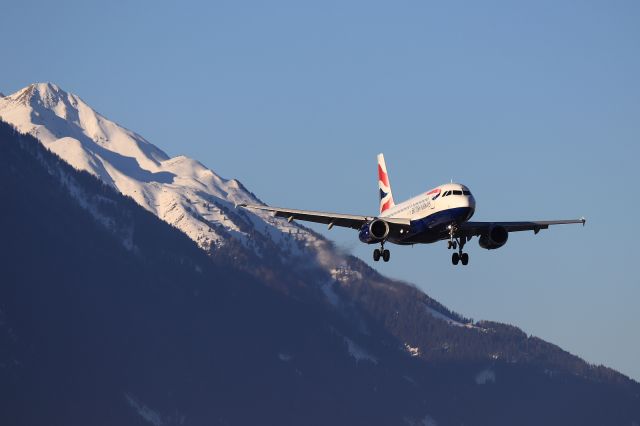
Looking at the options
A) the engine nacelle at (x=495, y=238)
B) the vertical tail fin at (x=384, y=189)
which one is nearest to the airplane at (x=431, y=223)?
the engine nacelle at (x=495, y=238)

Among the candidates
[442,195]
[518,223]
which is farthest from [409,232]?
[518,223]

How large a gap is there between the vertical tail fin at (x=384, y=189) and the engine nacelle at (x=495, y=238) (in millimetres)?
21852

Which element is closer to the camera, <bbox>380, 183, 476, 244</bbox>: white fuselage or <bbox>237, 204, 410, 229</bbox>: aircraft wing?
<bbox>380, 183, 476, 244</bbox>: white fuselage

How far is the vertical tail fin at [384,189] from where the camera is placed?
454 feet

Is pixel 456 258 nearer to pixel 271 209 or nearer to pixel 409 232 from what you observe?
pixel 409 232

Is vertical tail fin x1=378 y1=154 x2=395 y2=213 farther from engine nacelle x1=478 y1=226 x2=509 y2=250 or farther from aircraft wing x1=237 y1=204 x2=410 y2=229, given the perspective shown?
engine nacelle x1=478 y1=226 x2=509 y2=250

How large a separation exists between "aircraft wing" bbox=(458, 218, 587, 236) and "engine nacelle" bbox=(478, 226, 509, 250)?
0.45 m

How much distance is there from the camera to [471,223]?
116 metres

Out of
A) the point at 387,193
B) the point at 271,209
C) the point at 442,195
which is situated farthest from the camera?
the point at 387,193

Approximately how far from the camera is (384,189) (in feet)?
462

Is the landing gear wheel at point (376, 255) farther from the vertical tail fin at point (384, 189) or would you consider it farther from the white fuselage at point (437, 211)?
the vertical tail fin at point (384, 189)

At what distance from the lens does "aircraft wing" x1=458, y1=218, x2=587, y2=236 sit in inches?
4557

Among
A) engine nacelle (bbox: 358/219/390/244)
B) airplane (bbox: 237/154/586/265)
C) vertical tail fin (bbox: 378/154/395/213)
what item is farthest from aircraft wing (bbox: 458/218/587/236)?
vertical tail fin (bbox: 378/154/395/213)

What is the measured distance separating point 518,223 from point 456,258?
315 inches
